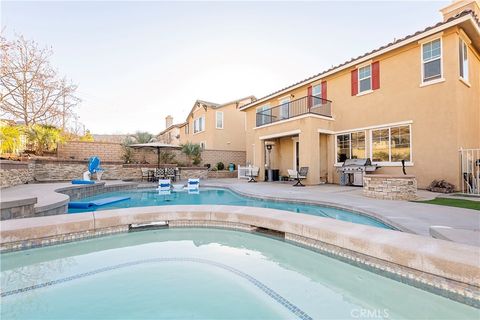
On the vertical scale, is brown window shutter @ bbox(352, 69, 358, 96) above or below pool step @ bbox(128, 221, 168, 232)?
above

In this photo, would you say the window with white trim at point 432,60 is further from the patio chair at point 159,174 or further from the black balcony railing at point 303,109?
the patio chair at point 159,174

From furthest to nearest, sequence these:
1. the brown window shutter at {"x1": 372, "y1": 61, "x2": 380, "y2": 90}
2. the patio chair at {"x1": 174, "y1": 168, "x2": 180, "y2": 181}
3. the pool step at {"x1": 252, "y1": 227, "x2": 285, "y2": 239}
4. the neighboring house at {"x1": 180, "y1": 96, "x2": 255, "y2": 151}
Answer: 1. the neighboring house at {"x1": 180, "y1": 96, "x2": 255, "y2": 151}
2. the patio chair at {"x1": 174, "y1": 168, "x2": 180, "y2": 181}
3. the brown window shutter at {"x1": 372, "y1": 61, "x2": 380, "y2": 90}
4. the pool step at {"x1": 252, "y1": 227, "x2": 285, "y2": 239}

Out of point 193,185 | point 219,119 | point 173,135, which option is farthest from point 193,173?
point 173,135

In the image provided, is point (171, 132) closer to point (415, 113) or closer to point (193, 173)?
point (193, 173)

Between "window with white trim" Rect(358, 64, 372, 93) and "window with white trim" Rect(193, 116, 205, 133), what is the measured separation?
16.0m

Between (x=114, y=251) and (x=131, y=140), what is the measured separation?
591 inches

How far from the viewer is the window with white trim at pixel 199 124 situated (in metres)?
25.4

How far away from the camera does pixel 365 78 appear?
41.5 feet

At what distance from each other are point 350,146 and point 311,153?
2.33m

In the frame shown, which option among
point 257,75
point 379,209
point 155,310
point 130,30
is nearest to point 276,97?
point 257,75

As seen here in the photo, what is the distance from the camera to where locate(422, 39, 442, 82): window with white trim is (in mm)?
9882

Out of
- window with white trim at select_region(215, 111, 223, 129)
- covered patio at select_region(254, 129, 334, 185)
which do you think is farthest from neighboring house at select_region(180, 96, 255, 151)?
covered patio at select_region(254, 129, 334, 185)

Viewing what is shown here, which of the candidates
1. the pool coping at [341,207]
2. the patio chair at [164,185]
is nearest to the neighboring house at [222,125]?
the patio chair at [164,185]

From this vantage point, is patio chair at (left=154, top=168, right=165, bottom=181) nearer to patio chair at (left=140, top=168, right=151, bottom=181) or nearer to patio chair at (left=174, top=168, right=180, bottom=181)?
patio chair at (left=140, top=168, right=151, bottom=181)
